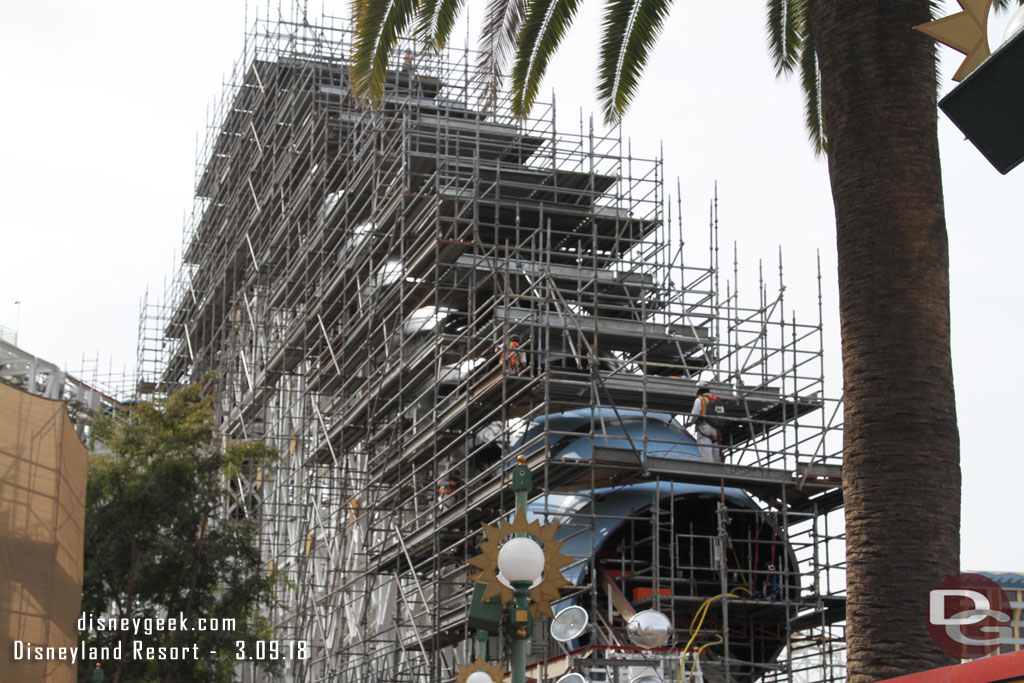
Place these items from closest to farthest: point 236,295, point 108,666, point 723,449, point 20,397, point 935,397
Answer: point 935,397 < point 20,397 < point 723,449 < point 108,666 < point 236,295

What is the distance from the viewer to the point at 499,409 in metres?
21.3

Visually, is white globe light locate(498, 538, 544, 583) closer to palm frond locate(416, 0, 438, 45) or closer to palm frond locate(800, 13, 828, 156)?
palm frond locate(416, 0, 438, 45)

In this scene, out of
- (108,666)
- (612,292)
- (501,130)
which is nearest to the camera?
(108,666)

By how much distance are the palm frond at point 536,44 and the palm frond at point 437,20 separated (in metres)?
0.72

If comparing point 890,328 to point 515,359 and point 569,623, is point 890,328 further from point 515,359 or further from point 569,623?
point 515,359

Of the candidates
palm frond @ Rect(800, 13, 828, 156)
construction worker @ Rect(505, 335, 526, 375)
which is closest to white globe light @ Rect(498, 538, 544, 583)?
palm frond @ Rect(800, 13, 828, 156)

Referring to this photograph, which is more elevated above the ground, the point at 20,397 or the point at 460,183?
the point at 460,183

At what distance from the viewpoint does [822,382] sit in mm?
22156

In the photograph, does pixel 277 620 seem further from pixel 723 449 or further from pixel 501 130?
pixel 723 449

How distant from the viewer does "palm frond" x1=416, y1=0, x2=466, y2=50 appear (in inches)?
567

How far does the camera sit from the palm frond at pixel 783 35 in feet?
52.3

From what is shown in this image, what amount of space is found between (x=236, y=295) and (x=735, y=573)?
23756mm

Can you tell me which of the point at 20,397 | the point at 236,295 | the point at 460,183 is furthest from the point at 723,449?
the point at 236,295

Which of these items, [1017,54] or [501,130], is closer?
[1017,54]
